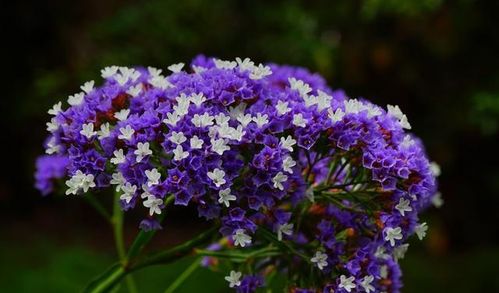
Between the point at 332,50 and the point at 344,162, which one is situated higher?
the point at 332,50

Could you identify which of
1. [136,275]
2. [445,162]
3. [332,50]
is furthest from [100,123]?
[445,162]

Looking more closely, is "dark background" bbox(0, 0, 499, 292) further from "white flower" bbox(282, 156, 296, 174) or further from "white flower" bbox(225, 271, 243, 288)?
"white flower" bbox(282, 156, 296, 174)

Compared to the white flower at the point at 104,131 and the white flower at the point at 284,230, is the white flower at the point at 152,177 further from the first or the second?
the white flower at the point at 284,230

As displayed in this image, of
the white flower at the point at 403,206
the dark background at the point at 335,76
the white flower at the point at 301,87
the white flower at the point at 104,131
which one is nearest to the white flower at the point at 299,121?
the white flower at the point at 301,87

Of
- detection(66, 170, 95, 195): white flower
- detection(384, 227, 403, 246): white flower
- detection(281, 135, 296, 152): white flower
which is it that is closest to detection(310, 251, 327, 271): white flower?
detection(384, 227, 403, 246): white flower

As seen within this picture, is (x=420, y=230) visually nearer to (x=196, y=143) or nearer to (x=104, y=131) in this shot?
(x=196, y=143)

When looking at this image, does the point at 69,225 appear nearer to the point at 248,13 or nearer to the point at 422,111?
the point at 248,13
